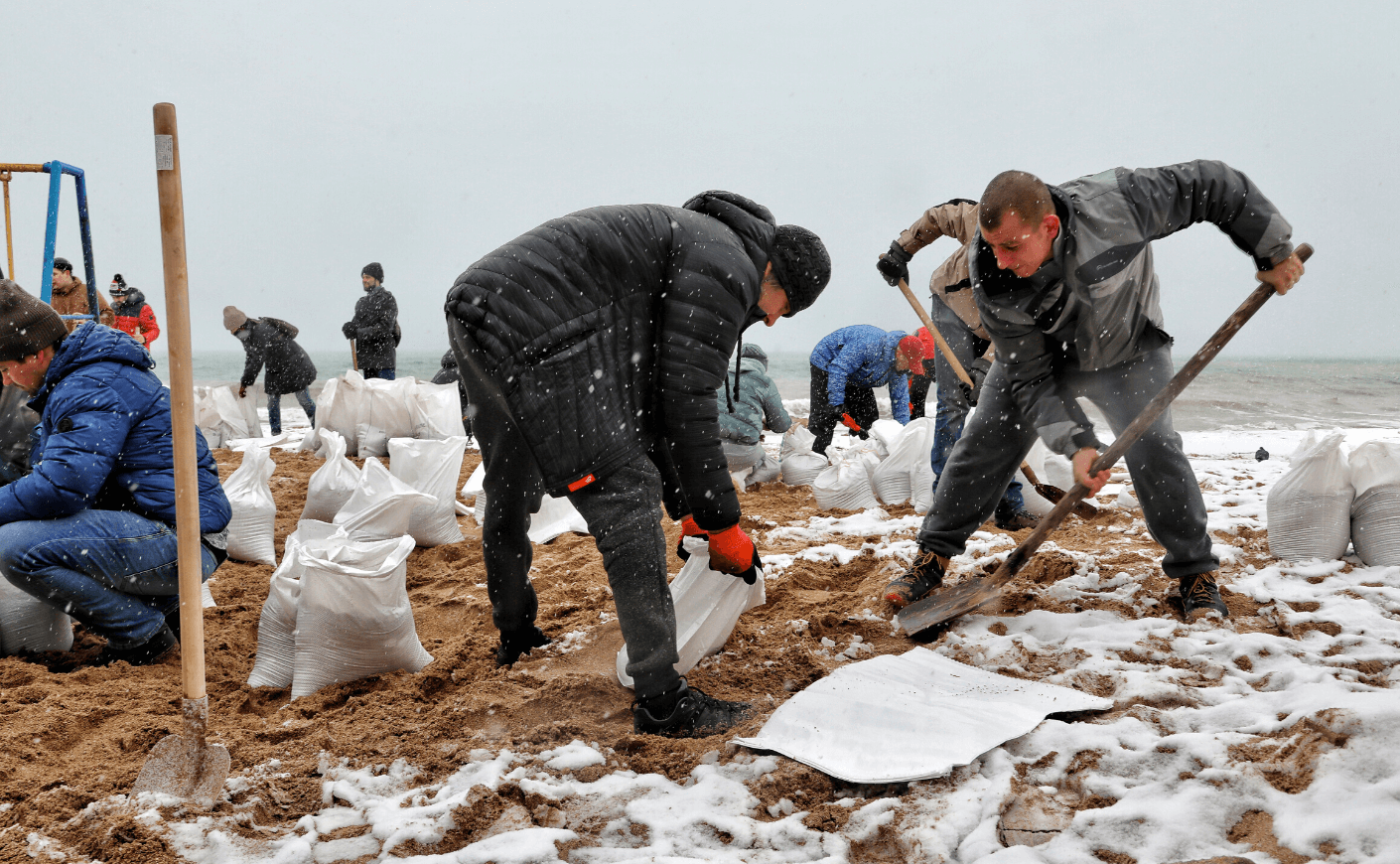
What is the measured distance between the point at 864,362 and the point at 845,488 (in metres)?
1.76

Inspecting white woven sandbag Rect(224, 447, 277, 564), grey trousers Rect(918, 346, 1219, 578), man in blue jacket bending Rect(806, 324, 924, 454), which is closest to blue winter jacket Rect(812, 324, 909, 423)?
man in blue jacket bending Rect(806, 324, 924, 454)

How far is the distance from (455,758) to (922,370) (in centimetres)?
459

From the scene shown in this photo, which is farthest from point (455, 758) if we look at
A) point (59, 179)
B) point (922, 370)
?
point (922, 370)

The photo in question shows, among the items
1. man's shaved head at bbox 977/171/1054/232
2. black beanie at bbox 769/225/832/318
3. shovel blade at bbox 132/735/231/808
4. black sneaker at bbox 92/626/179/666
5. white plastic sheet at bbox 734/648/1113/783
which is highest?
man's shaved head at bbox 977/171/1054/232

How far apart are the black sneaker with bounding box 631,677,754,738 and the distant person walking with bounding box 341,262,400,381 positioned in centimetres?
593

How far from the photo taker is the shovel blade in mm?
1581

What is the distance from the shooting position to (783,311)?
2.00 meters

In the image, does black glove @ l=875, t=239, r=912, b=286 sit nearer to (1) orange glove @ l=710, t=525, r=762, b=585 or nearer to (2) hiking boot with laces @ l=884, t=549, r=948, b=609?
(2) hiking boot with laces @ l=884, t=549, r=948, b=609

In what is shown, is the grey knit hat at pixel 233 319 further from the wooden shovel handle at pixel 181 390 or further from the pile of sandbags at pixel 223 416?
the wooden shovel handle at pixel 181 390

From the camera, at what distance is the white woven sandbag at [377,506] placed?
2875 millimetres

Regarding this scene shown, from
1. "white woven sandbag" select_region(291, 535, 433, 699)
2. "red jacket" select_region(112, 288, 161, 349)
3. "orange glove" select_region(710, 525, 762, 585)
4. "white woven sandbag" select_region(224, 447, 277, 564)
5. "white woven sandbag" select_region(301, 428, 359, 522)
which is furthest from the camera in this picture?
"red jacket" select_region(112, 288, 161, 349)

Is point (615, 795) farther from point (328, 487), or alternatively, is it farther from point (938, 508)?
point (328, 487)

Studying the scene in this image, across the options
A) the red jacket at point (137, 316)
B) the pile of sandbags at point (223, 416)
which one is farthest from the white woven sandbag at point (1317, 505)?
the red jacket at point (137, 316)

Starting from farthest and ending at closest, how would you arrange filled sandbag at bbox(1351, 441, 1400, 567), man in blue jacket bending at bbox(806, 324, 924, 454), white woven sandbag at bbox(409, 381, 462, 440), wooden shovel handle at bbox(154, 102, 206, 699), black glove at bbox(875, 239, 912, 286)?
man in blue jacket bending at bbox(806, 324, 924, 454)
white woven sandbag at bbox(409, 381, 462, 440)
black glove at bbox(875, 239, 912, 286)
filled sandbag at bbox(1351, 441, 1400, 567)
wooden shovel handle at bbox(154, 102, 206, 699)
